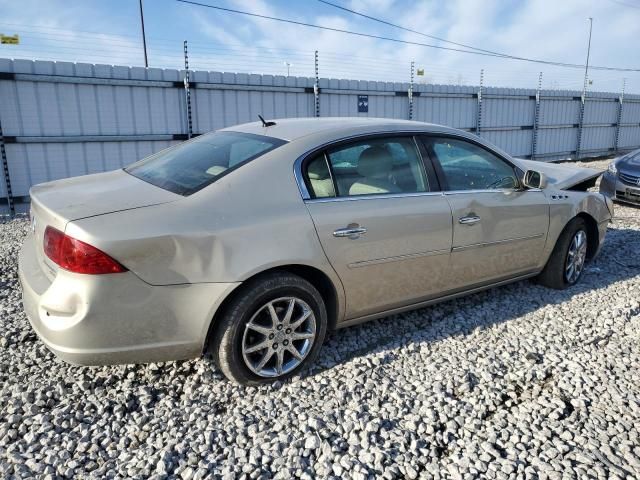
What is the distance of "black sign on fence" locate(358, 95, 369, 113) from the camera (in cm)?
1147

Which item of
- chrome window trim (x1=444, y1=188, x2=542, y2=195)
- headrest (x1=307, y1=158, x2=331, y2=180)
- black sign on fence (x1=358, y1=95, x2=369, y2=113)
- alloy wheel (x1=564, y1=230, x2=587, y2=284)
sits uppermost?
black sign on fence (x1=358, y1=95, x2=369, y2=113)

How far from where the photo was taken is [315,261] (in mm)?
2939

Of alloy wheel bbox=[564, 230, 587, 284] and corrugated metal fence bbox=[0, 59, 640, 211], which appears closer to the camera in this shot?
alloy wheel bbox=[564, 230, 587, 284]

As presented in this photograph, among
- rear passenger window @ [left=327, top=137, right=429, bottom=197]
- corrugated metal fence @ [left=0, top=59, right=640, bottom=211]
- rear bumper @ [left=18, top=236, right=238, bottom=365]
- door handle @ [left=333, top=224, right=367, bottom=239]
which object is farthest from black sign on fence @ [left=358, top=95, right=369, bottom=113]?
rear bumper @ [left=18, top=236, right=238, bottom=365]

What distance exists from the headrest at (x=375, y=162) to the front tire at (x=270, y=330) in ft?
2.88

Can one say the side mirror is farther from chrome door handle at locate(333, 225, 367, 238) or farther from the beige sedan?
chrome door handle at locate(333, 225, 367, 238)

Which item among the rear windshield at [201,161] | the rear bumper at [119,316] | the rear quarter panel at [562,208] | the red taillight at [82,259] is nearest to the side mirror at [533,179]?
the rear quarter panel at [562,208]

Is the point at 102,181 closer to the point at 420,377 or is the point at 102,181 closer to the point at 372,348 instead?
the point at 372,348

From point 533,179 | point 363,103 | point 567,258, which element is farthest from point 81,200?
point 363,103

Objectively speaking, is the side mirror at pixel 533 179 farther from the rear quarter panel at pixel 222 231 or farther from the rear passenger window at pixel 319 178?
the rear quarter panel at pixel 222 231

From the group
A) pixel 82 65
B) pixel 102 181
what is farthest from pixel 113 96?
pixel 102 181

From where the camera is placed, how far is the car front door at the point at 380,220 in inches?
120

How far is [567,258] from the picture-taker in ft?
15.0

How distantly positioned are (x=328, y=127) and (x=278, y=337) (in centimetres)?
140
